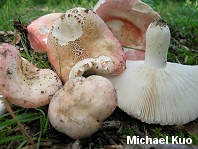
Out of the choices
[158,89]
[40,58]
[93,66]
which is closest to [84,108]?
[93,66]

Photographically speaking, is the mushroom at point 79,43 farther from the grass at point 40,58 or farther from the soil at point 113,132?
the soil at point 113,132

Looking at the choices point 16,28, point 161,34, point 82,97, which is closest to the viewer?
point 82,97

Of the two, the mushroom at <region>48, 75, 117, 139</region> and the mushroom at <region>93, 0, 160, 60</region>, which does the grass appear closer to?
the mushroom at <region>48, 75, 117, 139</region>

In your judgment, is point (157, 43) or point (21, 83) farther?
point (157, 43)

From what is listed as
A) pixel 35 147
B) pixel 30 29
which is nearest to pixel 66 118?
pixel 35 147

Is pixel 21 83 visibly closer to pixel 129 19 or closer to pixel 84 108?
pixel 84 108

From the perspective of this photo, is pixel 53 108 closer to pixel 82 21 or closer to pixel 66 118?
pixel 66 118
